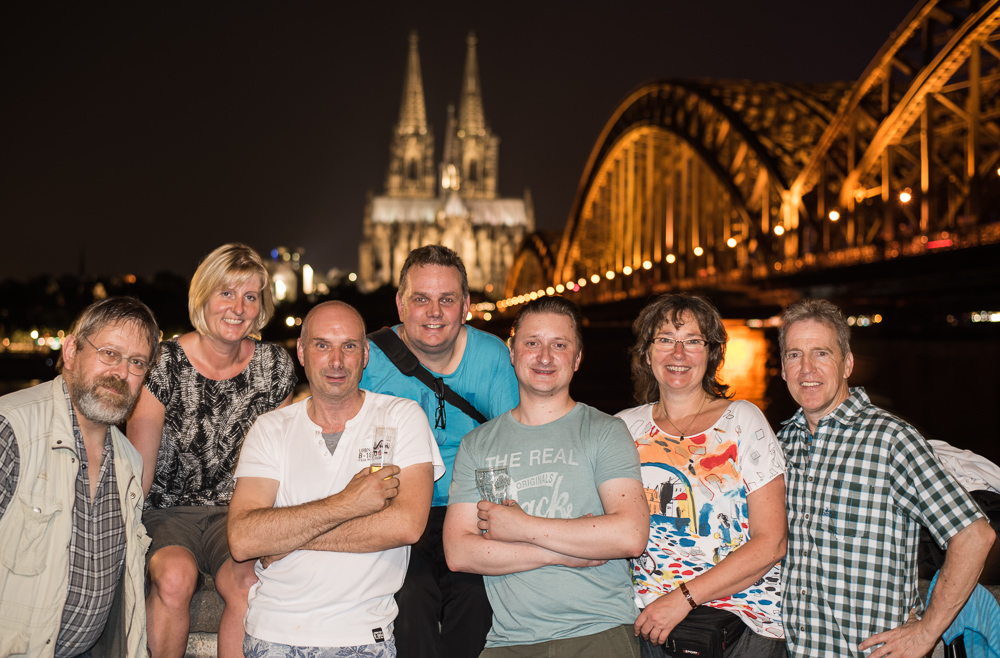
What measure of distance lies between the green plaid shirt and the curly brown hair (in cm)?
51

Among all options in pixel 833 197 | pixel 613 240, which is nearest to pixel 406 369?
pixel 833 197

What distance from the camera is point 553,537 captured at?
9.15 feet

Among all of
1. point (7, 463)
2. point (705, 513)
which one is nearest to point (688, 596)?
point (705, 513)

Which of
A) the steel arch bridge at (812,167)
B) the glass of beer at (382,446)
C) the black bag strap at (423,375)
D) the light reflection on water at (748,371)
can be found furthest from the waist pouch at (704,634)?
the steel arch bridge at (812,167)

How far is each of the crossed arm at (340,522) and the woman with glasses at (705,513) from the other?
0.92 meters

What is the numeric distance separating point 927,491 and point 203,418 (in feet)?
9.87

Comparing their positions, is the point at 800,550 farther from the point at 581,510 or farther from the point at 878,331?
the point at 878,331

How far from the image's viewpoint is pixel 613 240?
175ft

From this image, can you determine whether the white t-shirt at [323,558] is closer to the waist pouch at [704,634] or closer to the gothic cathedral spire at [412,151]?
the waist pouch at [704,634]

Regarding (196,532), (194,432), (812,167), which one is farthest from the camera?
(812,167)

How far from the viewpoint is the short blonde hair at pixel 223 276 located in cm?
385

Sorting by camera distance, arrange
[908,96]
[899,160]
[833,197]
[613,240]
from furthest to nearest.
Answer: [613,240] → [899,160] → [833,197] → [908,96]

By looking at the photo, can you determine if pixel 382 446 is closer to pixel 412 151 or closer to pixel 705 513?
pixel 705 513

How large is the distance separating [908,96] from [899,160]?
1463 centimetres
